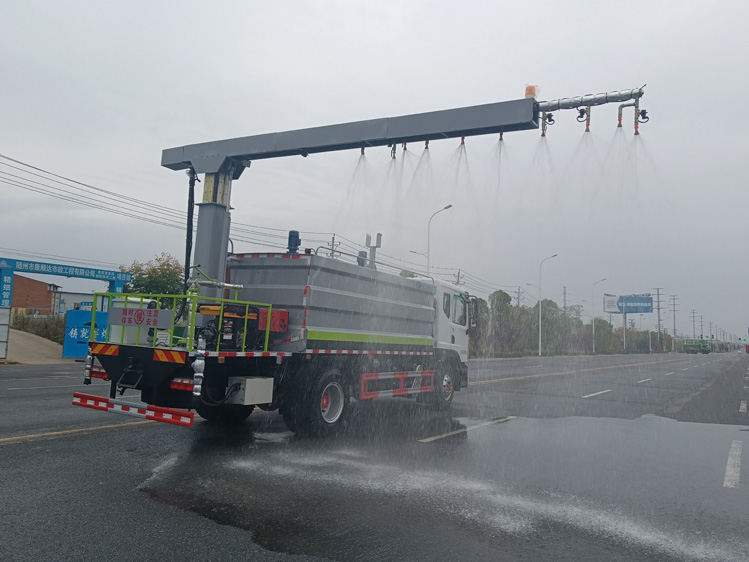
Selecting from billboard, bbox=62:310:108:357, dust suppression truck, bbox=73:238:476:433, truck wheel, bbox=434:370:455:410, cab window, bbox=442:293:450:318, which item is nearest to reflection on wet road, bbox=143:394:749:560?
dust suppression truck, bbox=73:238:476:433

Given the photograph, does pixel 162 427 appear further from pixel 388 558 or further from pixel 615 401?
pixel 615 401

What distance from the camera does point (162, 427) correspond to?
28.0 ft

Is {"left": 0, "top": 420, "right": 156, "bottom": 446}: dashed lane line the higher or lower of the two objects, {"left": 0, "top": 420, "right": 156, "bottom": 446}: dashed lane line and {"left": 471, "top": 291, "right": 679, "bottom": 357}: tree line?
the lower

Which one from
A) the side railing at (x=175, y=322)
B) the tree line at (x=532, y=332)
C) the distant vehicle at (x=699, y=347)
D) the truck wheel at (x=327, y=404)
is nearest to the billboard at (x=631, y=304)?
the tree line at (x=532, y=332)

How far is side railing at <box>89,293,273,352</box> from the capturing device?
7254 millimetres

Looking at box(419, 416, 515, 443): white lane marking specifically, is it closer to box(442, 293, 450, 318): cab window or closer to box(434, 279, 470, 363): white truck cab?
box(434, 279, 470, 363): white truck cab

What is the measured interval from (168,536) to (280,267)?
483 cm

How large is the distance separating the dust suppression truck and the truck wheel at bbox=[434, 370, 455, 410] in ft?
2.63

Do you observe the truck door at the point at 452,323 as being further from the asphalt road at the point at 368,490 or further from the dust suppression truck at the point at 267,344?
the asphalt road at the point at 368,490

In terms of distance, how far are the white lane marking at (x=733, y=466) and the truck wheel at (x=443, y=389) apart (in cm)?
510

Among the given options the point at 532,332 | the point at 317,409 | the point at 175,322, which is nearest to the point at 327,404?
the point at 317,409

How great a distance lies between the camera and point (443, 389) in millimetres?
11922

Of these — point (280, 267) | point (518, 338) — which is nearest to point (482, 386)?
point (280, 267)

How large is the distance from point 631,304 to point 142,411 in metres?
85.6
